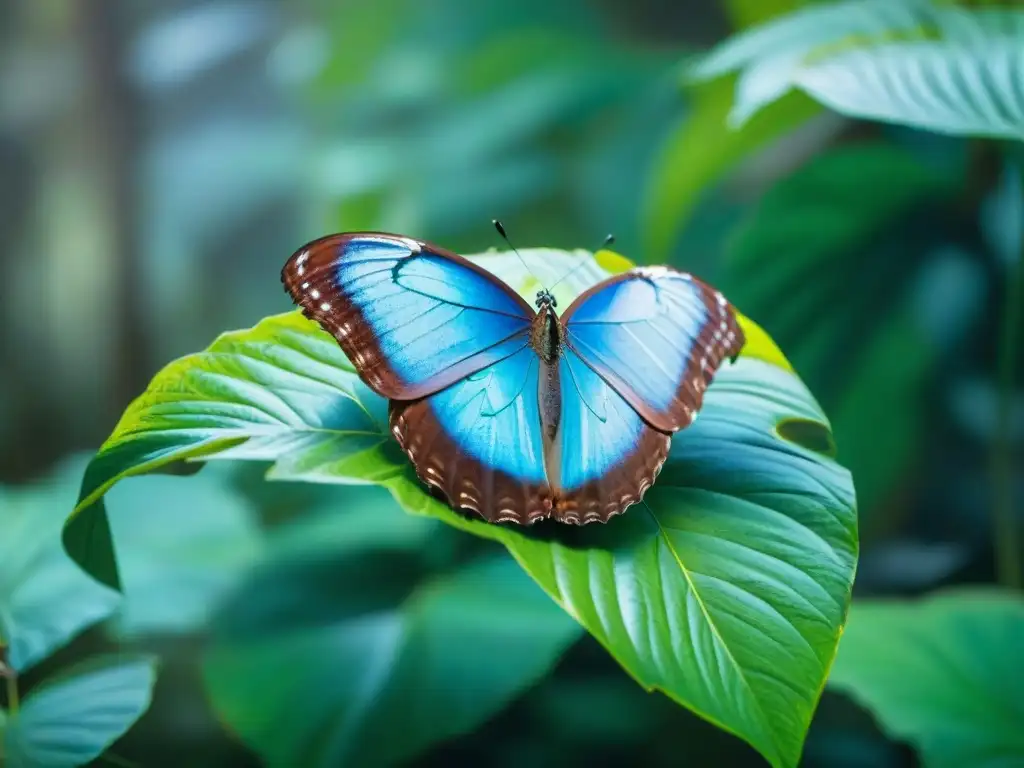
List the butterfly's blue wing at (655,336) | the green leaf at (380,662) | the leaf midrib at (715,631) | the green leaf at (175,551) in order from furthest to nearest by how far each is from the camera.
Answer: the green leaf at (175,551) < the green leaf at (380,662) < the butterfly's blue wing at (655,336) < the leaf midrib at (715,631)

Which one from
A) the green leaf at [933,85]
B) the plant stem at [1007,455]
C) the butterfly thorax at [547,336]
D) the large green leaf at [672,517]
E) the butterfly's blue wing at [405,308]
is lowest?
the plant stem at [1007,455]

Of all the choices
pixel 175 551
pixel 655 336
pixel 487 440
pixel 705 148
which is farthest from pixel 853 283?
pixel 175 551

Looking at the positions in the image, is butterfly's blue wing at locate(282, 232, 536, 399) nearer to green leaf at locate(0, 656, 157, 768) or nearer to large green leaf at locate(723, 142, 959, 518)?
green leaf at locate(0, 656, 157, 768)

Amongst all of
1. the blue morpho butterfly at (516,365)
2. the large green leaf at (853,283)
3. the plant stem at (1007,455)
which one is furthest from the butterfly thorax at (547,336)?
the plant stem at (1007,455)

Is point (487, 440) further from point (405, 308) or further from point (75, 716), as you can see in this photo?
point (75, 716)

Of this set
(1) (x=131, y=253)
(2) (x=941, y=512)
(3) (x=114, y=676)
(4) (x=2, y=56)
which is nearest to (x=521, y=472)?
(3) (x=114, y=676)

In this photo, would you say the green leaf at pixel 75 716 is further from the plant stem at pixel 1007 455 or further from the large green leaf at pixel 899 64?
the plant stem at pixel 1007 455

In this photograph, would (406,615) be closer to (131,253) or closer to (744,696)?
(744,696)
